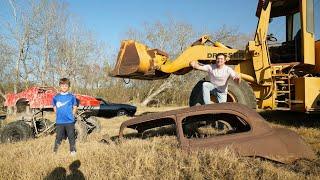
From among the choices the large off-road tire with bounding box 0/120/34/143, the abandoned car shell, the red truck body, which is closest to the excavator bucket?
the red truck body

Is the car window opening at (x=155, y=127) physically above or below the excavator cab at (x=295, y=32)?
below

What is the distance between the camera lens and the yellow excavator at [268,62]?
9.52 m

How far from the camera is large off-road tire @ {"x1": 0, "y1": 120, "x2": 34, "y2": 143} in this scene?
9.10m

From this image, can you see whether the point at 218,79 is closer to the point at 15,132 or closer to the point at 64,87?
the point at 64,87

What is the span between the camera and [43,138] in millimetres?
8984

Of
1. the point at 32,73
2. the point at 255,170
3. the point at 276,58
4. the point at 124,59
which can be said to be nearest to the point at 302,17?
the point at 276,58

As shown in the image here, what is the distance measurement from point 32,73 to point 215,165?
26.4 meters

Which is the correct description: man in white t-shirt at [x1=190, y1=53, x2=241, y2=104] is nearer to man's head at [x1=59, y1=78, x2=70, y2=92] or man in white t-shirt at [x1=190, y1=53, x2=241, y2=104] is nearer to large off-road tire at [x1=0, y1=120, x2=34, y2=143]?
man's head at [x1=59, y1=78, x2=70, y2=92]

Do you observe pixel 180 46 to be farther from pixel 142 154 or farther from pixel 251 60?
pixel 142 154

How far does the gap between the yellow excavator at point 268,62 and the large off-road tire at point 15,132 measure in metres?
2.78

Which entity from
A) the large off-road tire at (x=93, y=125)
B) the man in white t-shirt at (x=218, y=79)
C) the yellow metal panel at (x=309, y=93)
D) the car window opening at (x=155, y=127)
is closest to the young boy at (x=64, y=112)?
the car window opening at (x=155, y=127)

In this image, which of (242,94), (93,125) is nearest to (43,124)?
(93,125)

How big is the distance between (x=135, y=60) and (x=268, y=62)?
131 inches

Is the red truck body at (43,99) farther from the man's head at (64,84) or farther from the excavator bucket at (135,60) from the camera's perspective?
the excavator bucket at (135,60)
